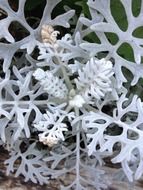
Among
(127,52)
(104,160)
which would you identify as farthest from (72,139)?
(127,52)

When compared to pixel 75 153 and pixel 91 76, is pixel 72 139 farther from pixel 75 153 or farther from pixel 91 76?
pixel 91 76

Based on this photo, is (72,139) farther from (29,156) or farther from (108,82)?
(108,82)

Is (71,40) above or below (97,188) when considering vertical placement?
above

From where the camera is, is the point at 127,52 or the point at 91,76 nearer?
the point at 91,76

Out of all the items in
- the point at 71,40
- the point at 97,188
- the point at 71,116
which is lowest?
the point at 97,188

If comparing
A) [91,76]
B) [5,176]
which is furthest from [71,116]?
[5,176]

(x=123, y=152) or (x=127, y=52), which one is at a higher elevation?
(x=127, y=52)
